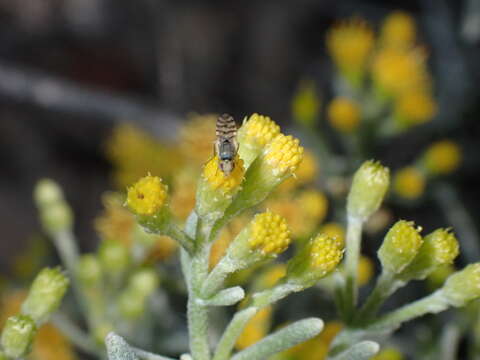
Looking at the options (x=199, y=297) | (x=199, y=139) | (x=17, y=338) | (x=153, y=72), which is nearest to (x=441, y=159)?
(x=199, y=139)

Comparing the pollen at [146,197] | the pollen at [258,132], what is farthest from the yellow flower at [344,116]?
the pollen at [146,197]

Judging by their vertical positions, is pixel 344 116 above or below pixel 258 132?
above

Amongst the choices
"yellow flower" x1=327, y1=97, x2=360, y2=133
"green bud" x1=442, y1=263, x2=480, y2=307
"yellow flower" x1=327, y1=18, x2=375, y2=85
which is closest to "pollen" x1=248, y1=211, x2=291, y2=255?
"green bud" x1=442, y1=263, x2=480, y2=307

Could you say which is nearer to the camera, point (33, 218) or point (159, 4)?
point (33, 218)

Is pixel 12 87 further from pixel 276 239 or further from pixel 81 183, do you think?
pixel 276 239

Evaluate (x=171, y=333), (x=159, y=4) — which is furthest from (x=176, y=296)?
(x=159, y=4)

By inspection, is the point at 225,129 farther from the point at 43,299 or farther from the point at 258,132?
the point at 43,299
